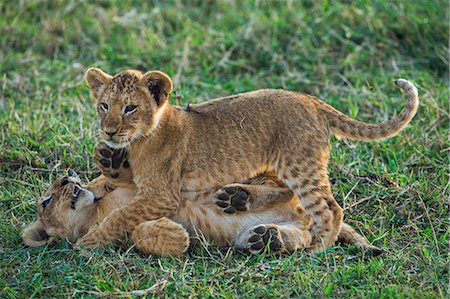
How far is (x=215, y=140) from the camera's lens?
634cm

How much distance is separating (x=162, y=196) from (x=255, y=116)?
0.98 meters

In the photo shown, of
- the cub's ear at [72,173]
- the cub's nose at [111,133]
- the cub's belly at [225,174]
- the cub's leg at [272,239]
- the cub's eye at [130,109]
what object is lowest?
the cub's leg at [272,239]

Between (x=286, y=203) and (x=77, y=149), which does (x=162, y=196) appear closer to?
(x=286, y=203)

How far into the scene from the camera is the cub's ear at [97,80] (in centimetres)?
622

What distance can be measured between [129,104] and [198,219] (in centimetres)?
100

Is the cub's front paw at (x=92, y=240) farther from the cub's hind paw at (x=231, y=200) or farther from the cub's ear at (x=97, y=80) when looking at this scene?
the cub's ear at (x=97, y=80)

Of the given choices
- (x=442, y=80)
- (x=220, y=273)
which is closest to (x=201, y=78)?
(x=442, y=80)

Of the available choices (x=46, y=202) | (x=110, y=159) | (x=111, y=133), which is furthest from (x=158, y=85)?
(x=46, y=202)

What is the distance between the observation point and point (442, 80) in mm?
9250

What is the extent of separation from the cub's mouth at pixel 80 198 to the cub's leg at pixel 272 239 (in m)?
1.22

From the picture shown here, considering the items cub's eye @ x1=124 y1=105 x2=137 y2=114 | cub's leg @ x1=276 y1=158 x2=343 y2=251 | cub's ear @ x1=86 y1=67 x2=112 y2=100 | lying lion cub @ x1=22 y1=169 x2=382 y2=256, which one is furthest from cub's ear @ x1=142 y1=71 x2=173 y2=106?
cub's leg @ x1=276 y1=158 x2=343 y2=251

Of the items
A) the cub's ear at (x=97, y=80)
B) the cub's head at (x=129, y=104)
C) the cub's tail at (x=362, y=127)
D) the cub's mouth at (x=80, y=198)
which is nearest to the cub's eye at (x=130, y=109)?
the cub's head at (x=129, y=104)

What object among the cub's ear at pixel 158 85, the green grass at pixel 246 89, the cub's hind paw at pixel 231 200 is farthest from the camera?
the cub's hind paw at pixel 231 200

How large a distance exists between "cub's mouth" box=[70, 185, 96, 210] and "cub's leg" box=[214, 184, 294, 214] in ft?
3.26
